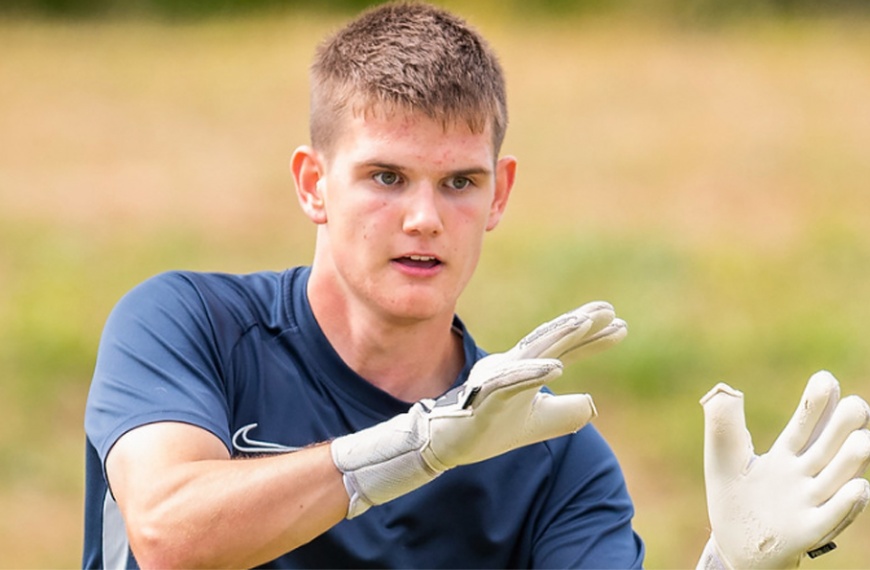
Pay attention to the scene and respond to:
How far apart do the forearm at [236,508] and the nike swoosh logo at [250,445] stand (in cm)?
50

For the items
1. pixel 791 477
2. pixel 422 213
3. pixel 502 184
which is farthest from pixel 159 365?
pixel 791 477

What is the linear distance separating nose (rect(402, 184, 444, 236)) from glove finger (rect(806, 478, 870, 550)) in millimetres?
1089

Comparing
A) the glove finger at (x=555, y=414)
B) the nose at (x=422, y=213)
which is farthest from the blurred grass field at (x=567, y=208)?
the glove finger at (x=555, y=414)

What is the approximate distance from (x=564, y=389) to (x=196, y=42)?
1062cm

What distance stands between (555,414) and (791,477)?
538mm

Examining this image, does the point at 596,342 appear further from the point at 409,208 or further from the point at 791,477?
the point at 409,208

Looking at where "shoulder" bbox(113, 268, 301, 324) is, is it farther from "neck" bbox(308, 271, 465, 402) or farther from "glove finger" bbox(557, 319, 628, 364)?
"glove finger" bbox(557, 319, 628, 364)

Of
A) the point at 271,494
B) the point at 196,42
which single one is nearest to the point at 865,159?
the point at 196,42

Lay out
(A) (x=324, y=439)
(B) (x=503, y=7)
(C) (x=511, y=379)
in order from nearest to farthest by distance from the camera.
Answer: (C) (x=511, y=379), (A) (x=324, y=439), (B) (x=503, y=7)

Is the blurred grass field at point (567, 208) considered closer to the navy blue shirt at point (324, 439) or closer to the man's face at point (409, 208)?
the navy blue shirt at point (324, 439)

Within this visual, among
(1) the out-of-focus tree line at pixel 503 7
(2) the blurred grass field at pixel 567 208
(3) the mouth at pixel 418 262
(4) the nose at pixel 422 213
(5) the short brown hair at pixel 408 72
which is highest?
(1) the out-of-focus tree line at pixel 503 7

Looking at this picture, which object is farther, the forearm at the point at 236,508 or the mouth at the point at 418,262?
the mouth at the point at 418,262

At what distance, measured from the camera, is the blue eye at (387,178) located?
357 cm

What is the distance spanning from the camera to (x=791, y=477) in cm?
318
